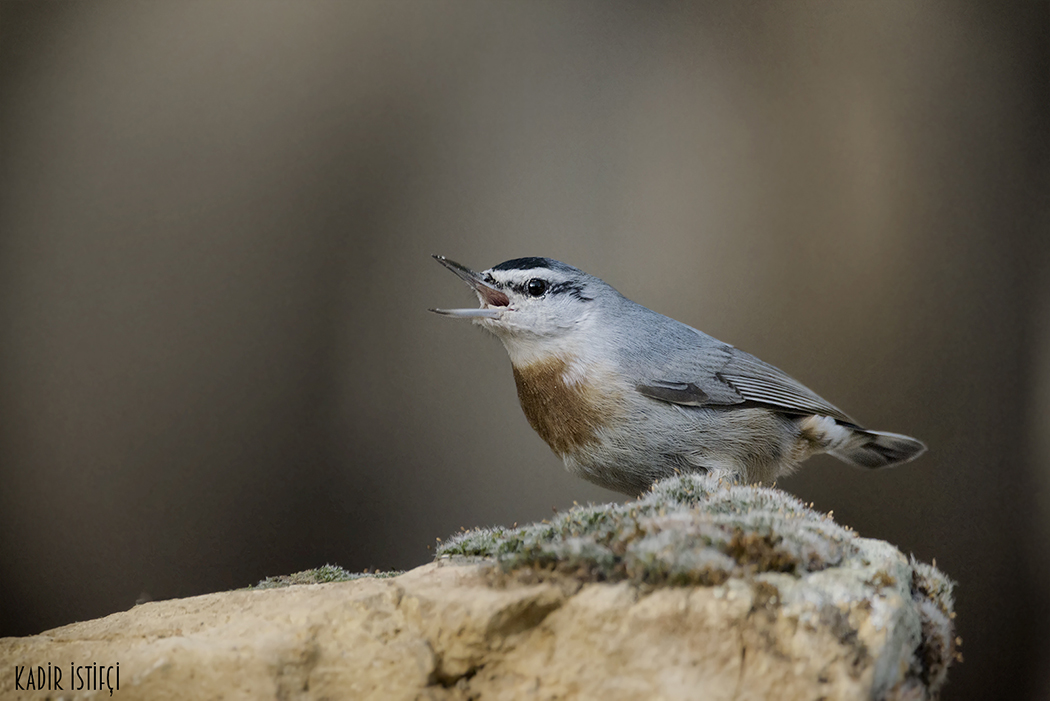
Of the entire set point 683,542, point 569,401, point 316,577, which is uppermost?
point 569,401

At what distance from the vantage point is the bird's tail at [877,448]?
2815mm

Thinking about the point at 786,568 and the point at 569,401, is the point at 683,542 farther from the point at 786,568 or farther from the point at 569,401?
the point at 569,401

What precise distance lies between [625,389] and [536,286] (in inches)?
18.4

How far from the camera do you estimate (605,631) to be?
1.53 metres

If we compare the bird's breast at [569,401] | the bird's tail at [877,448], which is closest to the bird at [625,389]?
the bird's breast at [569,401]

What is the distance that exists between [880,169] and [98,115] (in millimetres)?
3460

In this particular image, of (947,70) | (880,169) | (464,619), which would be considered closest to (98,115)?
(464,619)

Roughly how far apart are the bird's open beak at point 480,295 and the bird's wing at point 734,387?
559mm

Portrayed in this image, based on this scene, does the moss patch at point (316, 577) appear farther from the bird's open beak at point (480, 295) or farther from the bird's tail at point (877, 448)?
the bird's tail at point (877, 448)

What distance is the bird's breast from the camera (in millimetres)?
2461

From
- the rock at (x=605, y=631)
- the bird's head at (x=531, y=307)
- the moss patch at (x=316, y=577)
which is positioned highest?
the bird's head at (x=531, y=307)

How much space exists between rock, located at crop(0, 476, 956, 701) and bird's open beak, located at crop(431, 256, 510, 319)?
0.88 m

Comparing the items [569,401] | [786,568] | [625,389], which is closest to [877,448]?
[625,389]

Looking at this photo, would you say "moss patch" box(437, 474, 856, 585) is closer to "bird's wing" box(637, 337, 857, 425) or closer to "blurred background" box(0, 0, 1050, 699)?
"bird's wing" box(637, 337, 857, 425)
